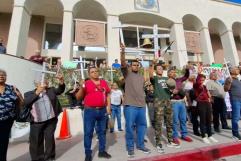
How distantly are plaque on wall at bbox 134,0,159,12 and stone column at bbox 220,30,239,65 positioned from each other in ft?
25.2

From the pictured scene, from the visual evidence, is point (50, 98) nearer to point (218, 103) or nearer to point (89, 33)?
point (218, 103)

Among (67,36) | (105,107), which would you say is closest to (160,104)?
(105,107)

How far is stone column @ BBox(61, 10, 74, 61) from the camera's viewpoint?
14.5 meters

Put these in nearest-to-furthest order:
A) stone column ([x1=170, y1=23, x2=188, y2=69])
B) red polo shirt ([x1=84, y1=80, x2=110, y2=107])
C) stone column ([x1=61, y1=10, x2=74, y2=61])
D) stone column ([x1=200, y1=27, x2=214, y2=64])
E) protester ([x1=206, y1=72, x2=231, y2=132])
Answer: red polo shirt ([x1=84, y1=80, x2=110, y2=107])
protester ([x1=206, y1=72, x2=231, y2=132])
stone column ([x1=61, y1=10, x2=74, y2=61])
stone column ([x1=170, y1=23, x2=188, y2=69])
stone column ([x1=200, y1=27, x2=214, y2=64])

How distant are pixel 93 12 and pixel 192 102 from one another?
1339 centimetres

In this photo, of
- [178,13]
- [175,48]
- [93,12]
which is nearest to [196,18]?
[178,13]

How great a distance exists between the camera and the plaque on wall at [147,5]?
17266 millimetres

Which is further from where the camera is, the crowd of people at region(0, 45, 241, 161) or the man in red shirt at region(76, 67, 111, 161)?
the man in red shirt at region(76, 67, 111, 161)

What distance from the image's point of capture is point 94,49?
17.0 m

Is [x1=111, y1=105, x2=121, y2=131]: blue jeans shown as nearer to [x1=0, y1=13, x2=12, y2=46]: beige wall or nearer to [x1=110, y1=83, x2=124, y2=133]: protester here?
[x1=110, y1=83, x2=124, y2=133]: protester

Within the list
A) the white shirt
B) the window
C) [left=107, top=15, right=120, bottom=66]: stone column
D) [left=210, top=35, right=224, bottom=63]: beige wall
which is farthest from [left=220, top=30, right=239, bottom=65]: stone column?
Result: the white shirt

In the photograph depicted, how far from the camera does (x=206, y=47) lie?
18.7m

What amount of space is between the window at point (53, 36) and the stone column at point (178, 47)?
9375 mm

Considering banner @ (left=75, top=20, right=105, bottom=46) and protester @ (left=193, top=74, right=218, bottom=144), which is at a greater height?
banner @ (left=75, top=20, right=105, bottom=46)
